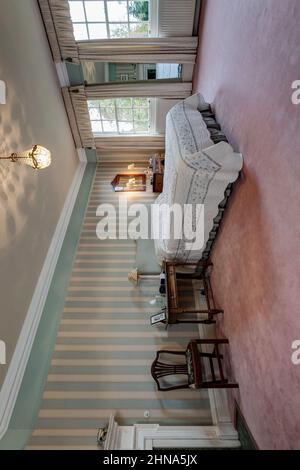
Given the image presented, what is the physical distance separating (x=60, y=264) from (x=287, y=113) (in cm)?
321

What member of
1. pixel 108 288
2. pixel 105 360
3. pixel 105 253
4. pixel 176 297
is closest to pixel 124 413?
pixel 105 360

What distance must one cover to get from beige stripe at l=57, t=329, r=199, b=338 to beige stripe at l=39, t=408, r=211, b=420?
2.44ft

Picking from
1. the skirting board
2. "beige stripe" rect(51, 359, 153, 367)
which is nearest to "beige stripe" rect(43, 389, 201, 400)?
"beige stripe" rect(51, 359, 153, 367)

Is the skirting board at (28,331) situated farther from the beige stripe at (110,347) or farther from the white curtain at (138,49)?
the white curtain at (138,49)

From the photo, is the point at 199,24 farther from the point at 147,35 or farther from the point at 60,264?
the point at 60,264

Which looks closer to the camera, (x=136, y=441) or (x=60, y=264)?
(x=136, y=441)

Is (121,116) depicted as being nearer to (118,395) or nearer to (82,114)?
(82,114)

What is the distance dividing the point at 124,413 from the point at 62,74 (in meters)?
4.64

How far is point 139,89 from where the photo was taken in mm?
4570

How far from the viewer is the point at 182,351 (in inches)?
121

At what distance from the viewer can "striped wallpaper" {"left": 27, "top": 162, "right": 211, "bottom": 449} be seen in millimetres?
2658

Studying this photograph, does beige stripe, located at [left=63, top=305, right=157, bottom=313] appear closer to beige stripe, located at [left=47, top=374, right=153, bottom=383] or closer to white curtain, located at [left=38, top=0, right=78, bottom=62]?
beige stripe, located at [left=47, top=374, right=153, bottom=383]
